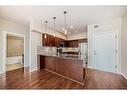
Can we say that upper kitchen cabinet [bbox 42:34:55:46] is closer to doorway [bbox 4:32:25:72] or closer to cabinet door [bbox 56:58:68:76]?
cabinet door [bbox 56:58:68:76]

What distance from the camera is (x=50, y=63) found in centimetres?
548

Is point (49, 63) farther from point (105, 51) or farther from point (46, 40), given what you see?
point (105, 51)

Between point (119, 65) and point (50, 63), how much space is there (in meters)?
3.16

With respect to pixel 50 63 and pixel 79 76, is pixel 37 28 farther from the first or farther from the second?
pixel 79 76

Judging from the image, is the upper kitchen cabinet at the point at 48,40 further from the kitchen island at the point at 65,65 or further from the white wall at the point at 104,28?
the white wall at the point at 104,28

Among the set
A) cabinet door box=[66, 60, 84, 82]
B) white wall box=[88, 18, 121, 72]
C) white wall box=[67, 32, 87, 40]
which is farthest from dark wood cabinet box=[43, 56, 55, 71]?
white wall box=[67, 32, 87, 40]

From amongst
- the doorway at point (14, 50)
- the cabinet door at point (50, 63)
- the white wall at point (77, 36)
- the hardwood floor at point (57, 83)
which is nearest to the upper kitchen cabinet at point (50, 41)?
the cabinet door at point (50, 63)

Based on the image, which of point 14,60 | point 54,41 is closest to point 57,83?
point 54,41

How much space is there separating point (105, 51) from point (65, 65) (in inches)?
87.5

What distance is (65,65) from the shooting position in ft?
14.4

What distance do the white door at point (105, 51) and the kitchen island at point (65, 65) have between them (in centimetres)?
163

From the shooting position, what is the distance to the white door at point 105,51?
4.99m

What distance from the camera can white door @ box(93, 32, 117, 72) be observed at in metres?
4.99
